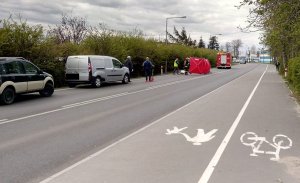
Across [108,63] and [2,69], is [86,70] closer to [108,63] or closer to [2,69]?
[108,63]

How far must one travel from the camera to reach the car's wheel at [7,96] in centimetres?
1463

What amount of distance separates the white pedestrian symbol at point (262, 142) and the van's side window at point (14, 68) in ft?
30.3

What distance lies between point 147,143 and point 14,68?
341 inches

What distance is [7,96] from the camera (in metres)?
14.9

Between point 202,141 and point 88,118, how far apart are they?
4.06 meters

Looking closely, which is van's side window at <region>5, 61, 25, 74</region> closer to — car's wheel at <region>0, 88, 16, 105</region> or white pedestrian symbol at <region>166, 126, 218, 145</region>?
car's wheel at <region>0, 88, 16, 105</region>

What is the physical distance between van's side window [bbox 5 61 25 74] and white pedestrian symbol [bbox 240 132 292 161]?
30.3 feet

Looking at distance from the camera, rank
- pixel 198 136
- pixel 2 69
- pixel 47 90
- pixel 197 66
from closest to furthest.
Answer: pixel 198 136 → pixel 2 69 → pixel 47 90 → pixel 197 66

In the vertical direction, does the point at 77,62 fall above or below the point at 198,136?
above

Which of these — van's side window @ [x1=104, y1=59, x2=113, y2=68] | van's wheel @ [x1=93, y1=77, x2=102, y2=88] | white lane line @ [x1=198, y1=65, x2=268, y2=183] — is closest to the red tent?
van's side window @ [x1=104, y1=59, x2=113, y2=68]

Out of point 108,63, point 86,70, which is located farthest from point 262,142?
point 108,63

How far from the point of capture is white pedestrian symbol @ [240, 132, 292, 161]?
26.2 feet

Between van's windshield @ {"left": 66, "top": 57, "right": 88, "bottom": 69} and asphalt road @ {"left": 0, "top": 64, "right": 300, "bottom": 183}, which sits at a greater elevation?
van's windshield @ {"left": 66, "top": 57, "right": 88, "bottom": 69}

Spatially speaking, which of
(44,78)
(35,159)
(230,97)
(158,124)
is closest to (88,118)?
(158,124)
